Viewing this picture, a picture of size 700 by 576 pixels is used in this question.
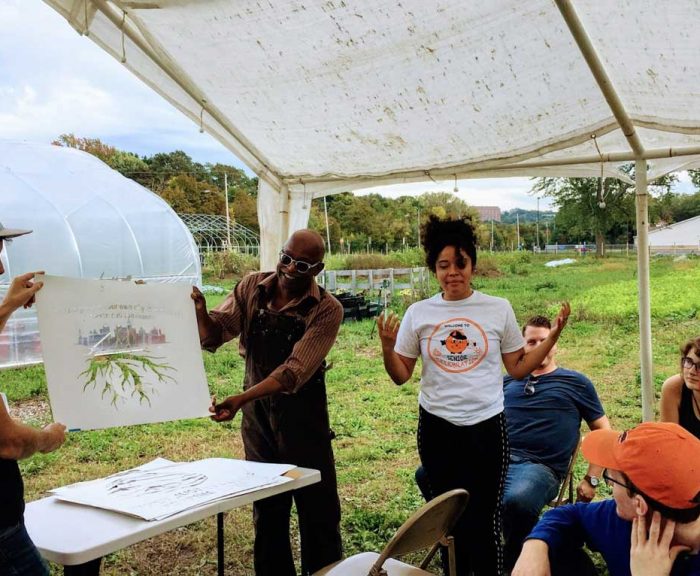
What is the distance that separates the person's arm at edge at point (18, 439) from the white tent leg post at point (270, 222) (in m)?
2.30

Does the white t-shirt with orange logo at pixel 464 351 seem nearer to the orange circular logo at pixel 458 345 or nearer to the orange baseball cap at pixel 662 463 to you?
the orange circular logo at pixel 458 345

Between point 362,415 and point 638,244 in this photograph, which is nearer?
point 638,244

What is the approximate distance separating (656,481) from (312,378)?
157 cm

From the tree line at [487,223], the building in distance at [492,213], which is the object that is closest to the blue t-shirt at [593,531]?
the tree line at [487,223]

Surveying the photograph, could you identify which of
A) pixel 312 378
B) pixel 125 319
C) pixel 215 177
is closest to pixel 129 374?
pixel 125 319

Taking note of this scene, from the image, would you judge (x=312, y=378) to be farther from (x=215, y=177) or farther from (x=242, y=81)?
(x=215, y=177)

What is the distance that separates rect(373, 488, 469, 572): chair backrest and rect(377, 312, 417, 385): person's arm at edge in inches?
28.6

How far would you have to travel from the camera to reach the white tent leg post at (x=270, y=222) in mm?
3943

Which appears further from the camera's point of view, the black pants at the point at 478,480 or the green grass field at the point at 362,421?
the green grass field at the point at 362,421

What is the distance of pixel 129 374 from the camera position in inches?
89.0

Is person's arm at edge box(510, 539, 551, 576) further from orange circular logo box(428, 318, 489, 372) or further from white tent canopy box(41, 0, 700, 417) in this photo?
white tent canopy box(41, 0, 700, 417)

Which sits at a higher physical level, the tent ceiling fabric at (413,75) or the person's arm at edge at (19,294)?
the tent ceiling fabric at (413,75)

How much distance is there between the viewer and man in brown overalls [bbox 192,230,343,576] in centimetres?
257

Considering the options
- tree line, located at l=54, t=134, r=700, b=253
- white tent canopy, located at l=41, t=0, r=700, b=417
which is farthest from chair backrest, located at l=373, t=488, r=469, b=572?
tree line, located at l=54, t=134, r=700, b=253
